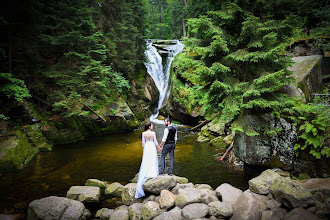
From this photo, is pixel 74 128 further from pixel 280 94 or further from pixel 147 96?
pixel 280 94

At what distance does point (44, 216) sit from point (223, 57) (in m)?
7.81

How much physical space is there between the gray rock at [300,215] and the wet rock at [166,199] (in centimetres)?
269

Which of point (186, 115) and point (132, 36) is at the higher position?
point (132, 36)

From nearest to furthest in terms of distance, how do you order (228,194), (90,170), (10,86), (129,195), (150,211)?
1. (150,211)
2. (228,194)
3. (129,195)
4. (90,170)
5. (10,86)

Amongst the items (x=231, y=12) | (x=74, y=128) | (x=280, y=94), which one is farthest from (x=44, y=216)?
(x=74, y=128)

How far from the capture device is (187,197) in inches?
206

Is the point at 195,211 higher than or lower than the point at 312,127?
lower

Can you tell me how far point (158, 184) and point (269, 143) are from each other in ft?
14.8

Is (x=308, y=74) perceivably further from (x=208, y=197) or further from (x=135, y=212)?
(x=135, y=212)

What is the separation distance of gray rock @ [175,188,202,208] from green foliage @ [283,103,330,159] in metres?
4.16

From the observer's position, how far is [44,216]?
17.3 ft

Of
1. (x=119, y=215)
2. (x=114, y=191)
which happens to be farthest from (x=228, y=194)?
(x=114, y=191)

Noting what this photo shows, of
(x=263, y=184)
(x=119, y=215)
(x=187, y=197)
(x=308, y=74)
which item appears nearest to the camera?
(x=187, y=197)

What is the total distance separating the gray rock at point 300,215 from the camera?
4387mm
